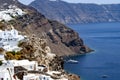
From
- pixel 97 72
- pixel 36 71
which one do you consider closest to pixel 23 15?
pixel 97 72

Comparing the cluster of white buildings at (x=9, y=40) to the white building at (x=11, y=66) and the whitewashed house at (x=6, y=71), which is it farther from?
the whitewashed house at (x=6, y=71)

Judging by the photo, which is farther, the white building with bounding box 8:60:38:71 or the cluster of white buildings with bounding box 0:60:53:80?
the white building with bounding box 8:60:38:71

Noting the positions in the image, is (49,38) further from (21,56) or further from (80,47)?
(21,56)

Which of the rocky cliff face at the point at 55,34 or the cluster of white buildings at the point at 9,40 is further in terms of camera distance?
the rocky cliff face at the point at 55,34

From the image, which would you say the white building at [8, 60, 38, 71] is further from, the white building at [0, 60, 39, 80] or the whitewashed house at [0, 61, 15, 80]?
the whitewashed house at [0, 61, 15, 80]

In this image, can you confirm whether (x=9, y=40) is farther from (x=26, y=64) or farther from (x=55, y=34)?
(x=55, y=34)

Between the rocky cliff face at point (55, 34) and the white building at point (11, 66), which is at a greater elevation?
the white building at point (11, 66)

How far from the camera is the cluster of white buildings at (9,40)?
55.0 m

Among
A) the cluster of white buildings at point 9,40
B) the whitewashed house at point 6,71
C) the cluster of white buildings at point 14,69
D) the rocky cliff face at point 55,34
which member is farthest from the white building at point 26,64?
the rocky cliff face at point 55,34

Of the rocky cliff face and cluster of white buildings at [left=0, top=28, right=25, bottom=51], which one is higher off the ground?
cluster of white buildings at [left=0, top=28, right=25, bottom=51]

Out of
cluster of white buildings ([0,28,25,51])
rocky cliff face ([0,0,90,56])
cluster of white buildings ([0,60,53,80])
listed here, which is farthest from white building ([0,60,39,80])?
rocky cliff face ([0,0,90,56])

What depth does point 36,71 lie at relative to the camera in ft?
145

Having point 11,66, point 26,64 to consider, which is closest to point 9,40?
point 26,64

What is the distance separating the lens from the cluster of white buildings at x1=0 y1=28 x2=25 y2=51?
55.0 metres
